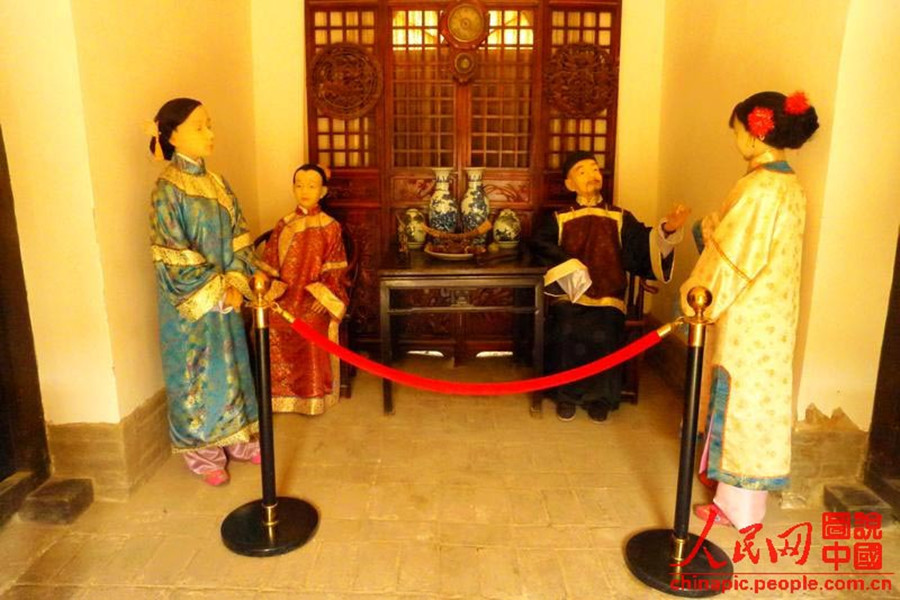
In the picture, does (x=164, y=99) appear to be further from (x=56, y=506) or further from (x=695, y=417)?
(x=695, y=417)

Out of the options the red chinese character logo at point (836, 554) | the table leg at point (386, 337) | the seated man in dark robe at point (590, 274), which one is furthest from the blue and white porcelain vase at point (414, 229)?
the red chinese character logo at point (836, 554)

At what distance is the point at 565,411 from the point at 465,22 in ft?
8.59

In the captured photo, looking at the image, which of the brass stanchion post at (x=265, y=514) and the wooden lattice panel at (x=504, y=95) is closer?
the brass stanchion post at (x=265, y=514)

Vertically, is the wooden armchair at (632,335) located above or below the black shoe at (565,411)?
above

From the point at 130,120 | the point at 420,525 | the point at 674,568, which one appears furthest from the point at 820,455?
the point at 130,120

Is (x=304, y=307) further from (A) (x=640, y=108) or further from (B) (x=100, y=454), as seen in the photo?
(A) (x=640, y=108)

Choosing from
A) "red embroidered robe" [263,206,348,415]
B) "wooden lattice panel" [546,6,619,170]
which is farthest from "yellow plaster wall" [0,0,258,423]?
"wooden lattice panel" [546,6,619,170]

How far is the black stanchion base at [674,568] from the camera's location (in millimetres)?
2418

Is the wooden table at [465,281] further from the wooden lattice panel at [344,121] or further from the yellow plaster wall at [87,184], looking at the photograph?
the yellow plaster wall at [87,184]

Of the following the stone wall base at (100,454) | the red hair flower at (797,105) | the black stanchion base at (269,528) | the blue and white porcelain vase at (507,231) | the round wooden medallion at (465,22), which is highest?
the round wooden medallion at (465,22)

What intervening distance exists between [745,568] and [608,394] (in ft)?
4.90

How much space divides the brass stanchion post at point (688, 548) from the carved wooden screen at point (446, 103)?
2.53 m

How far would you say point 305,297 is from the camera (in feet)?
13.3

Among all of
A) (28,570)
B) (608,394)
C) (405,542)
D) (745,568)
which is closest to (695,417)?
(745,568)
